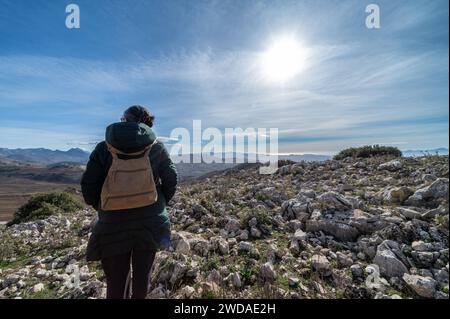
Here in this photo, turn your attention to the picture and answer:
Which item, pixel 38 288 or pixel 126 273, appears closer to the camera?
pixel 126 273

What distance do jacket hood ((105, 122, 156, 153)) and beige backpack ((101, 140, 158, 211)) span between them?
0.06m

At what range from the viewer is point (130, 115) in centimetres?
274

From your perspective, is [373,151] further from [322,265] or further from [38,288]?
[38,288]

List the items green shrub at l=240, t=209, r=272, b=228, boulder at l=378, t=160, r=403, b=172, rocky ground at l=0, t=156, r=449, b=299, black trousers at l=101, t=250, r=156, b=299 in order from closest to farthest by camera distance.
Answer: black trousers at l=101, t=250, r=156, b=299 → rocky ground at l=0, t=156, r=449, b=299 → green shrub at l=240, t=209, r=272, b=228 → boulder at l=378, t=160, r=403, b=172

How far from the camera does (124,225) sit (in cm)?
250

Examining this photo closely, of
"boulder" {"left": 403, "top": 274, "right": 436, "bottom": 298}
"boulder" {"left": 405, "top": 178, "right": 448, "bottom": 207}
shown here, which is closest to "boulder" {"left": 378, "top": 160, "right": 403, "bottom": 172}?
"boulder" {"left": 405, "top": 178, "right": 448, "bottom": 207}

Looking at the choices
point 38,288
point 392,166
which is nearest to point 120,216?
point 38,288

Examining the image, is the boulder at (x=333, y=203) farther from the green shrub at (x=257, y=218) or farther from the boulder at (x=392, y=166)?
the boulder at (x=392, y=166)

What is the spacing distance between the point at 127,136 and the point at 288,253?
3.27 meters

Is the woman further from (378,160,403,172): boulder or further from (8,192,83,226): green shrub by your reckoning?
(8,192,83,226): green shrub

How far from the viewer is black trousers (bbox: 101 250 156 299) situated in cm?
254

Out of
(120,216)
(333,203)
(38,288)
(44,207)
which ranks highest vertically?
(120,216)

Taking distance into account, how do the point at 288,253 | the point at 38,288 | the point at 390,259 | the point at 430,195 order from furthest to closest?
1. the point at 430,195
2. the point at 288,253
3. the point at 38,288
4. the point at 390,259
